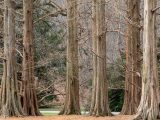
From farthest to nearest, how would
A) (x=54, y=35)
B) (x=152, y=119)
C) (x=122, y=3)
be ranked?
(x=54, y=35), (x=122, y=3), (x=152, y=119)

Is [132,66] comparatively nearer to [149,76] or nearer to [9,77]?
[9,77]

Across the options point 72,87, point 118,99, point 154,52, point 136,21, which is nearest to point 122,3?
point 136,21

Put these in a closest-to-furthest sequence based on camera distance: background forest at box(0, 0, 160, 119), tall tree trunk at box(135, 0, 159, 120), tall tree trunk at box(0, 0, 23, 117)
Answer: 1. tall tree trunk at box(135, 0, 159, 120)
2. tall tree trunk at box(0, 0, 23, 117)
3. background forest at box(0, 0, 160, 119)

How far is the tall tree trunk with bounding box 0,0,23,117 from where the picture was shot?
75.2 feet

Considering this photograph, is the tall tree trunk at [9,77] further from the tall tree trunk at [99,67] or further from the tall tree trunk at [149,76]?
the tall tree trunk at [149,76]

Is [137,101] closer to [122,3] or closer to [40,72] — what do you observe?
[122,3]

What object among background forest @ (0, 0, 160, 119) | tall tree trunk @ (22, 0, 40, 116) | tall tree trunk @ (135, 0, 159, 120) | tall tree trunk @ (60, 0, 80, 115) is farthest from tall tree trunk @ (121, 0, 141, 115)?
tall tree trunk @ (135, 0, 159, 120)

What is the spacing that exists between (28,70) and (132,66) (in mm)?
5291

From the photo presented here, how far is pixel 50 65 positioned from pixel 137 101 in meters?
14.4

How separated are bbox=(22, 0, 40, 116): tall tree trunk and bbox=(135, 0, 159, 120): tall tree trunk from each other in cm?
859

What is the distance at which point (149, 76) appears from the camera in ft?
54.9

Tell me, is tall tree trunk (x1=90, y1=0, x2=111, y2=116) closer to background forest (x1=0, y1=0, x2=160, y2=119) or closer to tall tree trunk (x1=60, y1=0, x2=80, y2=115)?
tall tree trunk (x1=60, y1=0, x2=80, y2=115)

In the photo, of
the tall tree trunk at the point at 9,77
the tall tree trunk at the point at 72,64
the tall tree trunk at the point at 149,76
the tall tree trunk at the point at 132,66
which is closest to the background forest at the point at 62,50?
the tall tree trunk at the point at 132,66

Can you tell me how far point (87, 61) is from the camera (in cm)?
3544
